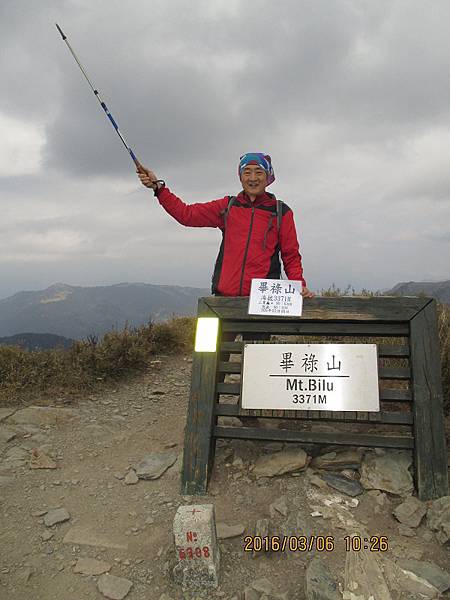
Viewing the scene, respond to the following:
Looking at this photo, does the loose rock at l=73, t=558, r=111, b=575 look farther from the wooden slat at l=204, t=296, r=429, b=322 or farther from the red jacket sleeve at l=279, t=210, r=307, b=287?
the red jacket sleeve at l=279, t=210, r=307, b=287

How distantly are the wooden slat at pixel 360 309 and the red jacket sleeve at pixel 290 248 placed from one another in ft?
2.02

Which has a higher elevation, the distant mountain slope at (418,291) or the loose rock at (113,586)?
the distant mountain slope at (418,291)

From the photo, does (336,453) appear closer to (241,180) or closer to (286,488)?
(286,488)

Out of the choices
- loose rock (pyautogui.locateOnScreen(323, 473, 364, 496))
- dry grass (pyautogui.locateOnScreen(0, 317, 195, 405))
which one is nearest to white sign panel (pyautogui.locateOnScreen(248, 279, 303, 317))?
loose rock (pyautogui.locateOnScreen(323, 473, 364, 496))

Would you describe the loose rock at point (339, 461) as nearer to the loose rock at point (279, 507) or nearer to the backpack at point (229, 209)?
the loose rock at point (279, 507)

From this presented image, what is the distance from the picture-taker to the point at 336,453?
396cm

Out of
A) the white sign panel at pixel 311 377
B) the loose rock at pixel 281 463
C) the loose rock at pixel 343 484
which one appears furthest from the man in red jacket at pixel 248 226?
the loose rock at pixel 343 484

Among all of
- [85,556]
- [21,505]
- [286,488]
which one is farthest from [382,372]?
[21,505]

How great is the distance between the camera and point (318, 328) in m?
4.03

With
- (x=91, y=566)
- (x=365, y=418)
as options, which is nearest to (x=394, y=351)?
(x=365, y=418)

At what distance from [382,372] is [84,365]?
476 cm

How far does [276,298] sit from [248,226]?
0.92 metres

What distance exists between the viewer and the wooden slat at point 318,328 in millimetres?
3912
